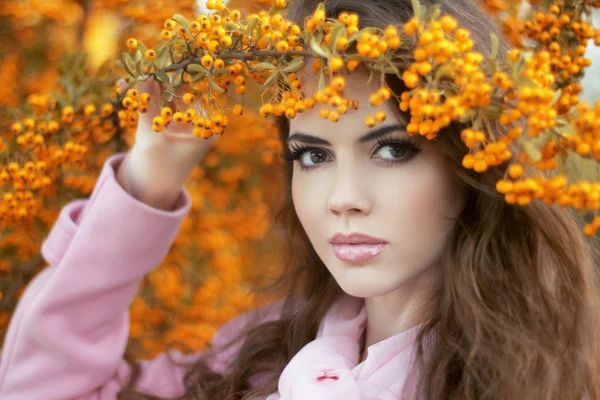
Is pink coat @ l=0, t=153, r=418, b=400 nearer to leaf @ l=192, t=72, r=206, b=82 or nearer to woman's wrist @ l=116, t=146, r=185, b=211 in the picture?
woman's wrist @ l=116, t=146, r=185, b=211

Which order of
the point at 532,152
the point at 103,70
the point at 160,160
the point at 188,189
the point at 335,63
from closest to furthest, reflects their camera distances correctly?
the point at 532,152, the point at 335,63, the point at 160,160, the point at 103,70, the point at 188,189

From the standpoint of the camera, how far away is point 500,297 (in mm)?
1151

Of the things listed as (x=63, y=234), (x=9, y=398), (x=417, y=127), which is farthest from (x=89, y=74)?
(x=417, y=127)

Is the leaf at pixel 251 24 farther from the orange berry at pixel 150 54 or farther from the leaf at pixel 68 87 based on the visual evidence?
the leaf at pixel 68 87

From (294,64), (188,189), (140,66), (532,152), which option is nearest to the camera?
(532,152)

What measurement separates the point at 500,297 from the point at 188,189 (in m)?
1.27

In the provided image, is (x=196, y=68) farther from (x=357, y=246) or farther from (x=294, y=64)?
(x=357, y=246)

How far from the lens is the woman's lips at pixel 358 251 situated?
115 centimetres

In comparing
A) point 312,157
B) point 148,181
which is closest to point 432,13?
point 312,157

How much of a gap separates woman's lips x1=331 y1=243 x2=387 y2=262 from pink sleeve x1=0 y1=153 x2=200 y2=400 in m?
0.47

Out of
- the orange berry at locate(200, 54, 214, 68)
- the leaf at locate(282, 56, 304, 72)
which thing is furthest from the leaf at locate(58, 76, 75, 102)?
the leaf at locate(282, 56, 304, 72)

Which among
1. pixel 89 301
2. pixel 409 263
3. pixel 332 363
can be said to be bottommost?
pixel 89 301

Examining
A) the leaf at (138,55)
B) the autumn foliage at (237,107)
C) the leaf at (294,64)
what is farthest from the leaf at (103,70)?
the leaf at (294,64)

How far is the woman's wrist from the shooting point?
146 cm
